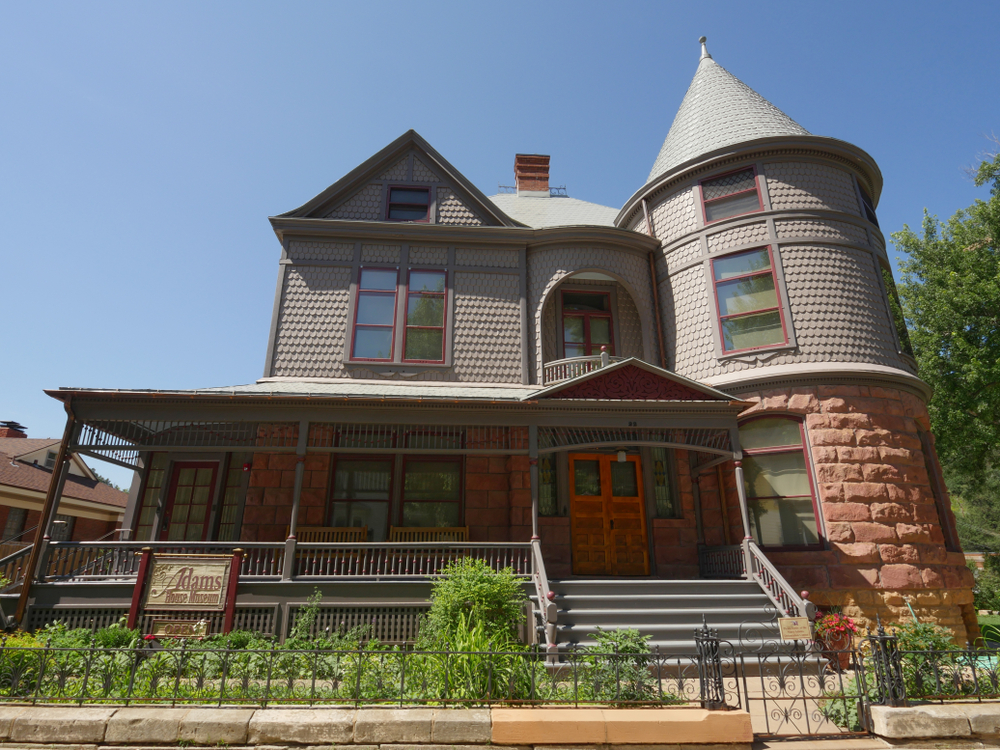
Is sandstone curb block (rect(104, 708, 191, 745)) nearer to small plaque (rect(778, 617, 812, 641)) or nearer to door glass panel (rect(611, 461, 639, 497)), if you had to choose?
small plaque (rect(778, 617, 812, 641))

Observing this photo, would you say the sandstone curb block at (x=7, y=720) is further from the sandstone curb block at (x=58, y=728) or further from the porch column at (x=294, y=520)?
the porch column at (x=294, y=520)

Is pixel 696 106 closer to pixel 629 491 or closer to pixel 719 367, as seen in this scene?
pixel 719 367

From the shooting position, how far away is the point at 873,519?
35.6 feet

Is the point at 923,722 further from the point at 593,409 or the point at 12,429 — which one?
the point at 12,429

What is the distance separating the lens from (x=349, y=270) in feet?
47.5

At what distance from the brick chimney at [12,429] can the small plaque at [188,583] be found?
2755 centimetres

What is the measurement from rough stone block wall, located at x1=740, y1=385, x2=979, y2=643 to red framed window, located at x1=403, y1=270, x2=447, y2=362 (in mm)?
7464

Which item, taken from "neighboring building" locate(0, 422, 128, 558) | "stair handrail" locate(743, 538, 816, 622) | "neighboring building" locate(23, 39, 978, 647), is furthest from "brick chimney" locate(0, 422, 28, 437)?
"stair handrail" locate(743, 538, 816, 622)

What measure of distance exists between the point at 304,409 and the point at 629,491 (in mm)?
7367

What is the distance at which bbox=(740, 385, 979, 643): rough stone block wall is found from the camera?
10.5 m

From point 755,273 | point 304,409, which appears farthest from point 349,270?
point 755,273

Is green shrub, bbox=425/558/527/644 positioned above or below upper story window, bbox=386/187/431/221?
below

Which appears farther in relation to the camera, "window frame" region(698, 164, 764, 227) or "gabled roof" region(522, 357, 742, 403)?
"window frame" region(698, 164, 764, 227)

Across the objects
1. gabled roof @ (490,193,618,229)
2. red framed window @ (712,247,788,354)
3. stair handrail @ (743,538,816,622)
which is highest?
gabled roof @ (490,193,618,229)
